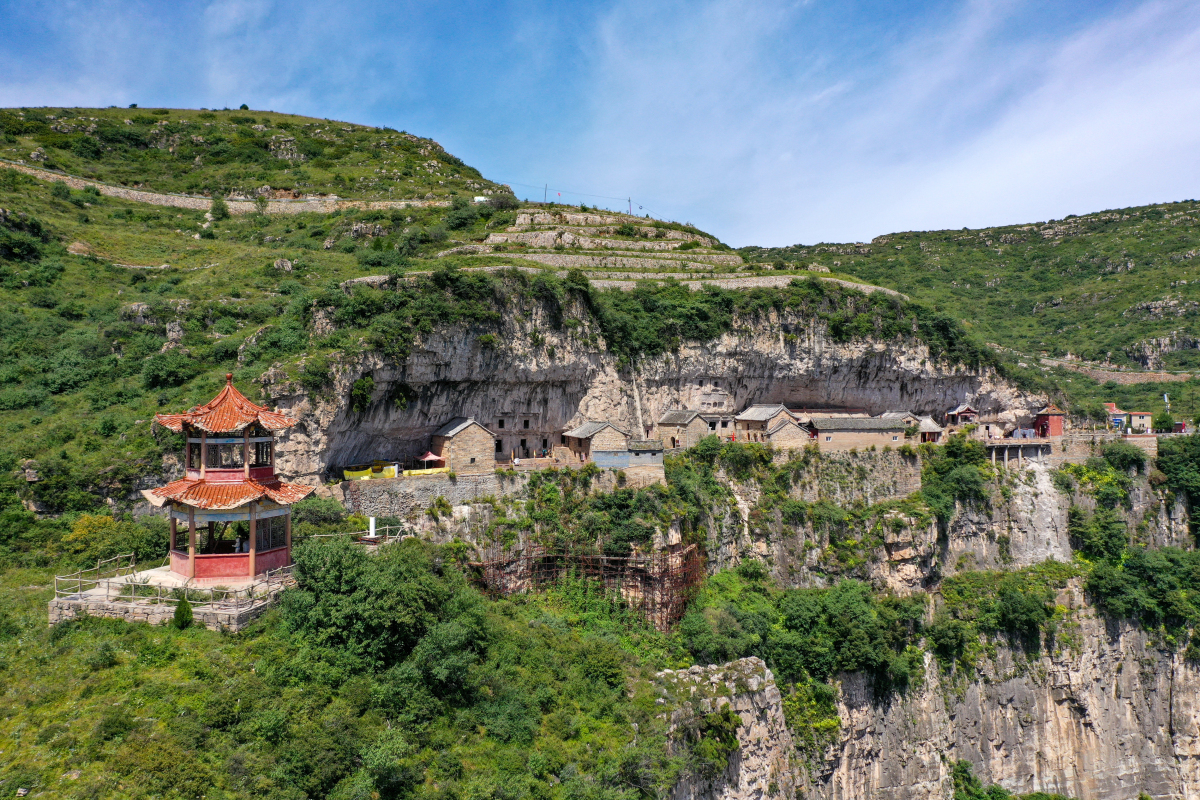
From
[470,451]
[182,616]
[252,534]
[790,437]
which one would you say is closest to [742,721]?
[470,451]

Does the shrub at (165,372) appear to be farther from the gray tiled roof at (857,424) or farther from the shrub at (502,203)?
the gray tiled roof at (857,424)

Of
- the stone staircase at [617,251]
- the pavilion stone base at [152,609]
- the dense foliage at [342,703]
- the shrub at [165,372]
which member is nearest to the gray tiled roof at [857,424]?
the stone staircase at [617,251]

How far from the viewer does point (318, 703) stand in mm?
16812

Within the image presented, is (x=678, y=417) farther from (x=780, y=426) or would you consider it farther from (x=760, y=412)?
(x=780, y=426)

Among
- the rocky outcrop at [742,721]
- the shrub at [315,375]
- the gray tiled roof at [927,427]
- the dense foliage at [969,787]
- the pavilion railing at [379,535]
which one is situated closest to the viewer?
the rocky outcrop at [742,721]

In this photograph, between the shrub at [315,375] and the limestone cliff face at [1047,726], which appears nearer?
the shrub at [315,375]

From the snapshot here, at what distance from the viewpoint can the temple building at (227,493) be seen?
64.5 ft

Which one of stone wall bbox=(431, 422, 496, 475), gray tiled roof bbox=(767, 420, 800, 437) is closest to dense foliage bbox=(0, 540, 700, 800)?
stone wall bbox=(431, 422, 496, 475)

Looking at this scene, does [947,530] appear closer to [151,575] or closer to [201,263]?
[151,575]

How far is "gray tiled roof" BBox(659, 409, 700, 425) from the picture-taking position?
40594 millimetres

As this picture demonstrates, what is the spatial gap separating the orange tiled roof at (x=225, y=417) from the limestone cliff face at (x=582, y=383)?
7.12 metres

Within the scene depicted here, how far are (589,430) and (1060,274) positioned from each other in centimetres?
9102

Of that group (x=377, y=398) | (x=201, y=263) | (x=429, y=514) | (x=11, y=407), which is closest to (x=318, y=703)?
(x=429, y=514)

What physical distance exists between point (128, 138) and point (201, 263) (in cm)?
3423
